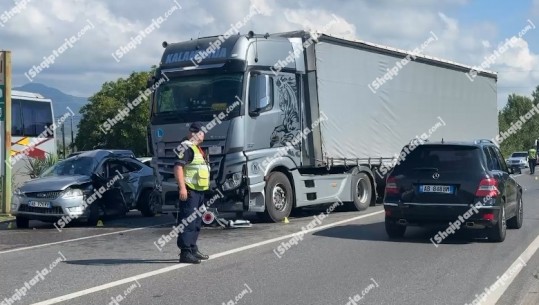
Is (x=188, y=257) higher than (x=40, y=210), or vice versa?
(x=40, y=210)

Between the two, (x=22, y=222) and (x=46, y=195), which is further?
(x=22, y=222)

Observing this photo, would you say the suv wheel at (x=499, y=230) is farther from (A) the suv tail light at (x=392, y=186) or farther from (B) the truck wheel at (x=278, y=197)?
(B) the truck wheel at (x=278, y=197)

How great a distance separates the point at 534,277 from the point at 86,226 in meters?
9.63

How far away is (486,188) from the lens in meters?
11.0

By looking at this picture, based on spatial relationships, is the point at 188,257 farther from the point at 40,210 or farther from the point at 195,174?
the point at 40,210

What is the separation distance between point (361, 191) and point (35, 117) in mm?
12711

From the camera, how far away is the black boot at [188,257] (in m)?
9.30

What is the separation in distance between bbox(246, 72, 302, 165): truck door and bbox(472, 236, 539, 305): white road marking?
16.8 ft

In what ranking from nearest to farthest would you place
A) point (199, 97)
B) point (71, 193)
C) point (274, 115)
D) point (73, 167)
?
point (199, 97) < point (274, 115) < point (71, 193) < point (73, 167)

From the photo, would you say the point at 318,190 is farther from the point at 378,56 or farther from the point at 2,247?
the point at 2,247

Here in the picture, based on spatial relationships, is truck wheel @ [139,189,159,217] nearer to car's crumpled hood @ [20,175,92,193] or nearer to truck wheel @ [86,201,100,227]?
truck wheel @ [86,201,100,227]

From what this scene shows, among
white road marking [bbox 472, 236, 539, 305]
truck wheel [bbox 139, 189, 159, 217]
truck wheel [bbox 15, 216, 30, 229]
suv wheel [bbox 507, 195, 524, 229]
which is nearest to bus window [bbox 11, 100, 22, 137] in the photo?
truck wheel [bbox 139, 189, 159, 217]

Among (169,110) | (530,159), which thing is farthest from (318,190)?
(530,159)

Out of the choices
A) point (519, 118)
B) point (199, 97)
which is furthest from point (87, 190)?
point (519, 118)
